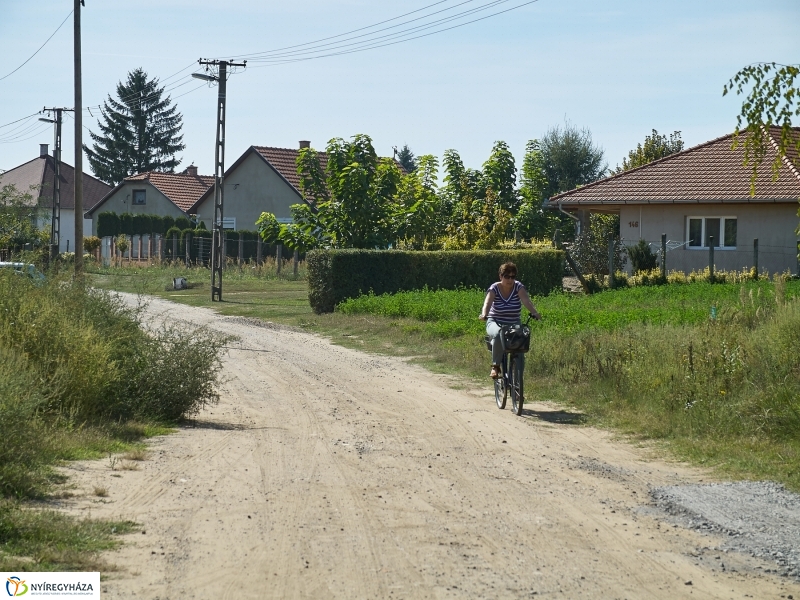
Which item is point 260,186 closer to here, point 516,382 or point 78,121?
point 78,121

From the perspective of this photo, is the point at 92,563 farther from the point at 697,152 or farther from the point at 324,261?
the point at 697,152

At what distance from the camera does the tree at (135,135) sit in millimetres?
87125

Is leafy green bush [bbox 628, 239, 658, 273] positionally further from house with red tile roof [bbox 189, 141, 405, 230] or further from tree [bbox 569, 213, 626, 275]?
house with red tile roof [bbox 189, 141, 405, 230]

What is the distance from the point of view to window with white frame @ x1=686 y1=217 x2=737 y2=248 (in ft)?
105

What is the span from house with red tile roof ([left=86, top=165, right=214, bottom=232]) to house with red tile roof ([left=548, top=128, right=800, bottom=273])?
36.5 m

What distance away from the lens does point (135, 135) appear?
87812mm

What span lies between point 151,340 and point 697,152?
28272mm

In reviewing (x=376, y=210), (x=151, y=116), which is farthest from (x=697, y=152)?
(x=151, y=116)

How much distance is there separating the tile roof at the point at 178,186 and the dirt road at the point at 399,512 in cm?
5514

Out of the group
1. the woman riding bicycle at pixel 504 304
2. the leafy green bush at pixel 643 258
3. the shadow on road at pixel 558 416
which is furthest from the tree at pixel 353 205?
the shadow on road at pixel 558 416

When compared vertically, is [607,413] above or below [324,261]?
below

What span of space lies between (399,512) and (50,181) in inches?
2815

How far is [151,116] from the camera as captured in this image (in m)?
88.4

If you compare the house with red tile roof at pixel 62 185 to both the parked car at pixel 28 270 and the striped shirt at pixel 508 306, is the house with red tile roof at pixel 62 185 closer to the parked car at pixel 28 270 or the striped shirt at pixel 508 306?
the parked car at pixel 28 270
